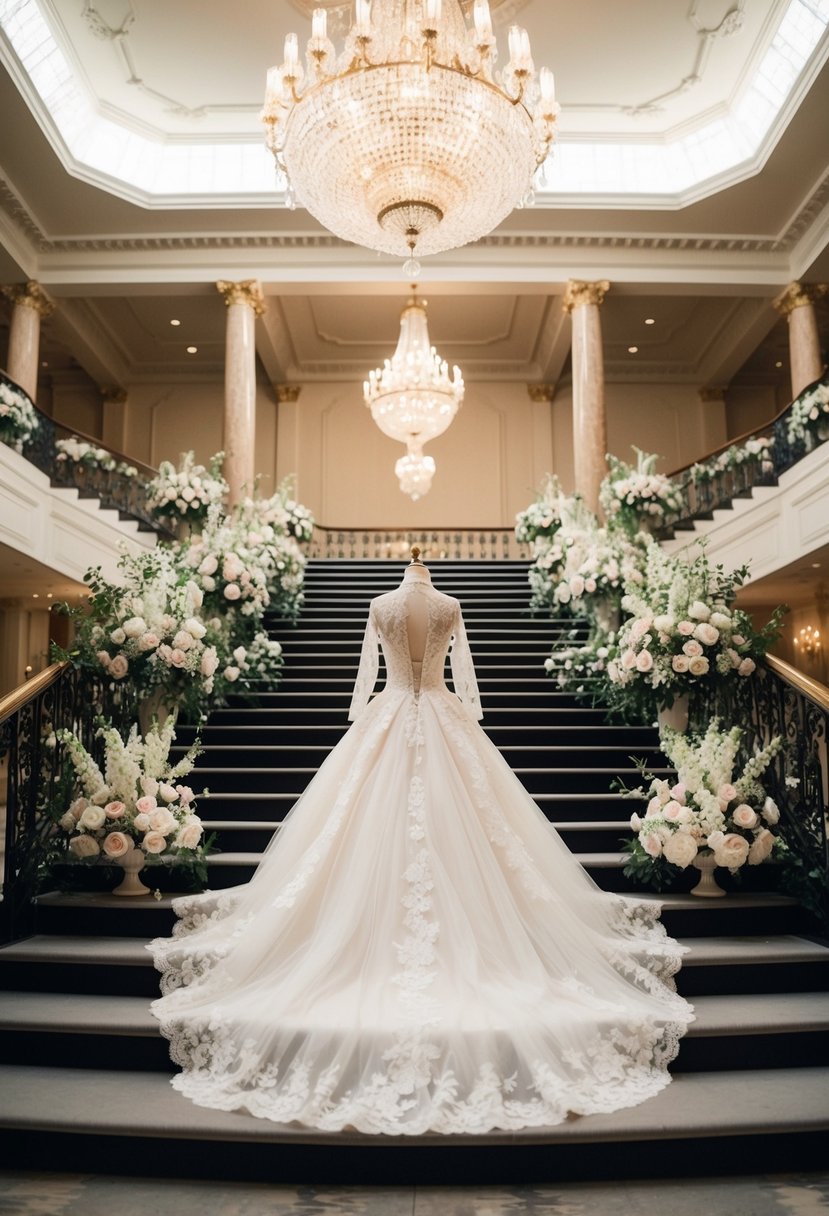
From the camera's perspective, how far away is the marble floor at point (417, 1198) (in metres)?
2.85

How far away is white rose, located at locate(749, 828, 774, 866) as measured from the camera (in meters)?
4.55

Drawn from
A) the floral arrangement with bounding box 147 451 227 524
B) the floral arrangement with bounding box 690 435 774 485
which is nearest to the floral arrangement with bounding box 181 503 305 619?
the floral arrangement with bounding box 147 451 227 524

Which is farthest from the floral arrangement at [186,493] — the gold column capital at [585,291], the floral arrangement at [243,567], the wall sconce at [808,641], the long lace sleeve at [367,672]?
the wall sconce at [808,641]

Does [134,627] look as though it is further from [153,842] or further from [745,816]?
[745,816]

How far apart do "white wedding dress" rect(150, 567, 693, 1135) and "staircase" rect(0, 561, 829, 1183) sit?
11 centimetres

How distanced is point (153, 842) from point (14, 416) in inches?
255

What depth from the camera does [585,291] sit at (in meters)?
12.8

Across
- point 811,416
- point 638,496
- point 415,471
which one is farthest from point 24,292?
point 811,416

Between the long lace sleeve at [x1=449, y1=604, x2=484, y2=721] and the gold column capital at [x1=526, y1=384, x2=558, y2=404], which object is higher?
the gold column capital at [x1=526, y1=384, x2=558, y2=404]

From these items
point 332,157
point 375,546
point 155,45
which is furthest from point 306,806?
point 375,546

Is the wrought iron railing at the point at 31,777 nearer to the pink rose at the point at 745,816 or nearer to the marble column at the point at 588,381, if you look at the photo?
the pink rose at the point at 745,816

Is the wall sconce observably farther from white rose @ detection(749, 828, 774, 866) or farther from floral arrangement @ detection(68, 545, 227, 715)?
floral arrangement @ detection(68, 545, 227, 715)

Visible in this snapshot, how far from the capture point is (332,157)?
6.61 meters

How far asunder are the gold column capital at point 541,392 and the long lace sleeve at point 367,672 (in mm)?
13827
